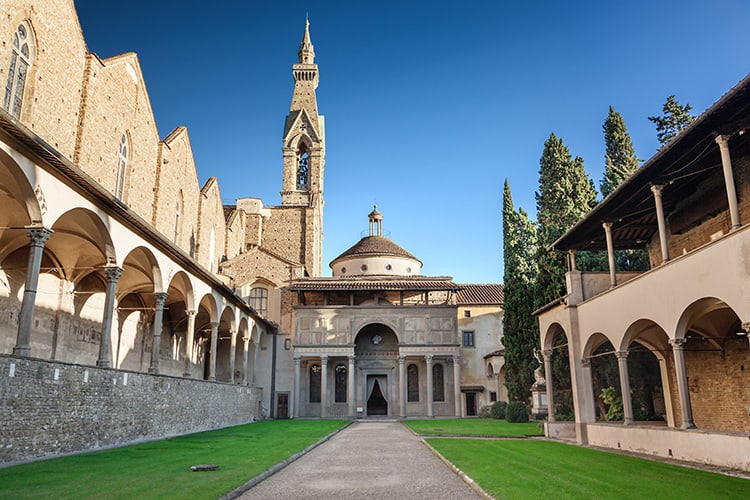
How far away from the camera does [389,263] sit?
42.9 metres

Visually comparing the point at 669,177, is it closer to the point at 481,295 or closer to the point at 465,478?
the point at 465,478

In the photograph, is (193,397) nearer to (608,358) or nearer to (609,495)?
(608,358)

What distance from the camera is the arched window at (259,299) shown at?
128 ft

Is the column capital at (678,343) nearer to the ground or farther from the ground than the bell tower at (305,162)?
nearer to the ground

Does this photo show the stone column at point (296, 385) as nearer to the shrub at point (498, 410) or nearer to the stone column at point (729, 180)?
the shrub at point (498, 410)

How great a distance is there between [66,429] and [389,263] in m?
31.7

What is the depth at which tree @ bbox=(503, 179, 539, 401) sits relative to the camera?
2859 cm

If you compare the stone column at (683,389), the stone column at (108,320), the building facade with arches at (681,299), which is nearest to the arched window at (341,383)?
the building facade with arches at (681,299)

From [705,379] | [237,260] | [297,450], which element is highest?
[237,260]

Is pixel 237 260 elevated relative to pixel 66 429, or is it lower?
elevated

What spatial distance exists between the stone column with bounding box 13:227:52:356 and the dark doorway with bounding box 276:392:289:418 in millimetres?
25911

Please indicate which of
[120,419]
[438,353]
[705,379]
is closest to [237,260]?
[438,353]

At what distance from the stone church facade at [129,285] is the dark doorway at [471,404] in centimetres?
132

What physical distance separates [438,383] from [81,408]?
2727 cm
